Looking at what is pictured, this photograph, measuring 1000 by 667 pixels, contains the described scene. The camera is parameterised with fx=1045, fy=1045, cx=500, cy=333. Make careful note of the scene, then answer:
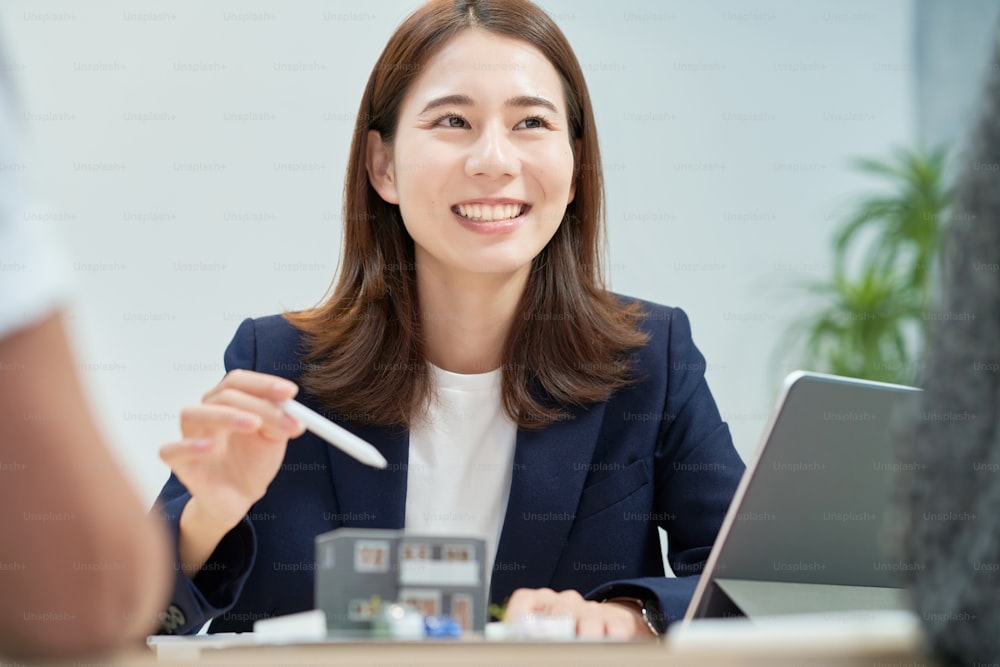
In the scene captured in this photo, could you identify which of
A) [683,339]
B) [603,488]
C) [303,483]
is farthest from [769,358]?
[303,483]

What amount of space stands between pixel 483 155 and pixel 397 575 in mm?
913

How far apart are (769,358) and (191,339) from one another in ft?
5.55

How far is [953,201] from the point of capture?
1.54 feet

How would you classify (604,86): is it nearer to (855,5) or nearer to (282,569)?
(855,5)

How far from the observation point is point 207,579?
1.40 m

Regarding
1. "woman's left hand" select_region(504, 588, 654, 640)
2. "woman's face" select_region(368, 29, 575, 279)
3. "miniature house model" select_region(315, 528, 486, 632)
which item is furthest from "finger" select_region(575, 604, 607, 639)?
"woman's face" select_region(368, 29, 575, 279)

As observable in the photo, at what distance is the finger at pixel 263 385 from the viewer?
3.71 ft

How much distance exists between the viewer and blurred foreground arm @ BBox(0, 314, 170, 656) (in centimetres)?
39

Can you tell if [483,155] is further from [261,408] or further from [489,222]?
[261,408]

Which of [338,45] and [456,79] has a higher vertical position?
[338,45]

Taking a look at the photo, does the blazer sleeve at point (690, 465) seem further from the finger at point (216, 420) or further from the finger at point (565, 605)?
the finger at point (216, 420)

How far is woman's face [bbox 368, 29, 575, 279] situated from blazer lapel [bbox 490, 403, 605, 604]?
0.30m

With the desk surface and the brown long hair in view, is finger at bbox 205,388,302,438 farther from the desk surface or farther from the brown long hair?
the desk surface

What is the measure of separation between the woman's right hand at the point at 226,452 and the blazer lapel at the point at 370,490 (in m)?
0.27
